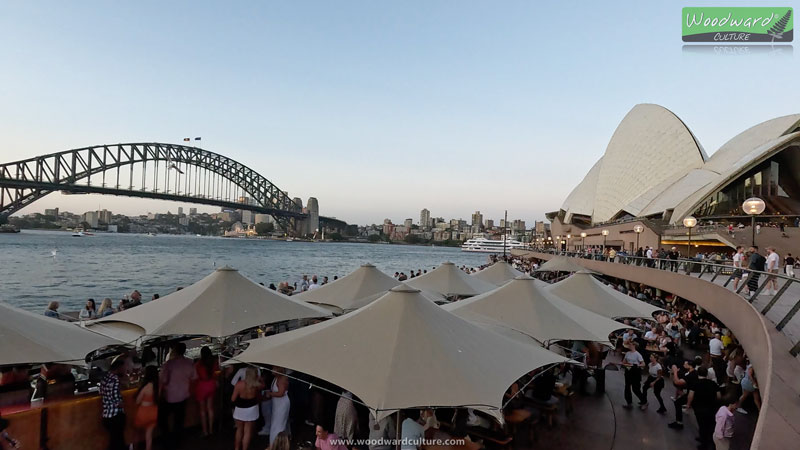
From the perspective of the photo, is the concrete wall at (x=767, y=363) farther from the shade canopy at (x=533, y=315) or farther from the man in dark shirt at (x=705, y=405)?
the shade canopy at (x=533, y=315)

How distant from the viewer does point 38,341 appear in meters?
4.51

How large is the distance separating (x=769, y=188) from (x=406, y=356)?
39.9 meters

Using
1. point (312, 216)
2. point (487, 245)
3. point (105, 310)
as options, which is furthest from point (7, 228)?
point (105, 310)

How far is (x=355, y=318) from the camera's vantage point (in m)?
4.56

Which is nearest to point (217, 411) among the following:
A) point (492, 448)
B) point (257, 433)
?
point (257, 433)

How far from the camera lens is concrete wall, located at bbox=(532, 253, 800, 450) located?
126 inches

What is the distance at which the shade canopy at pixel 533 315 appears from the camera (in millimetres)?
6668

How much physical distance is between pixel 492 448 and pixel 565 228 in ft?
232

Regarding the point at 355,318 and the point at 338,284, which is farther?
the point at 338,284

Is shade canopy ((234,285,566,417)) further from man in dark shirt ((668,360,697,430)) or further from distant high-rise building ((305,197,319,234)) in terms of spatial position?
distant high-rise building ((305,197,319,234))

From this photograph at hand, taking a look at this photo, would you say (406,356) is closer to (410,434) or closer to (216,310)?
(410,434)

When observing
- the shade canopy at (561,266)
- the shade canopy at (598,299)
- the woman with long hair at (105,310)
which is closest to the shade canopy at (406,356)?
the shade canopy at (598,299)

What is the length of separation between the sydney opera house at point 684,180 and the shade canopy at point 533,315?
78.8ft

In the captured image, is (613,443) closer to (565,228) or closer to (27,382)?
(27,382)
